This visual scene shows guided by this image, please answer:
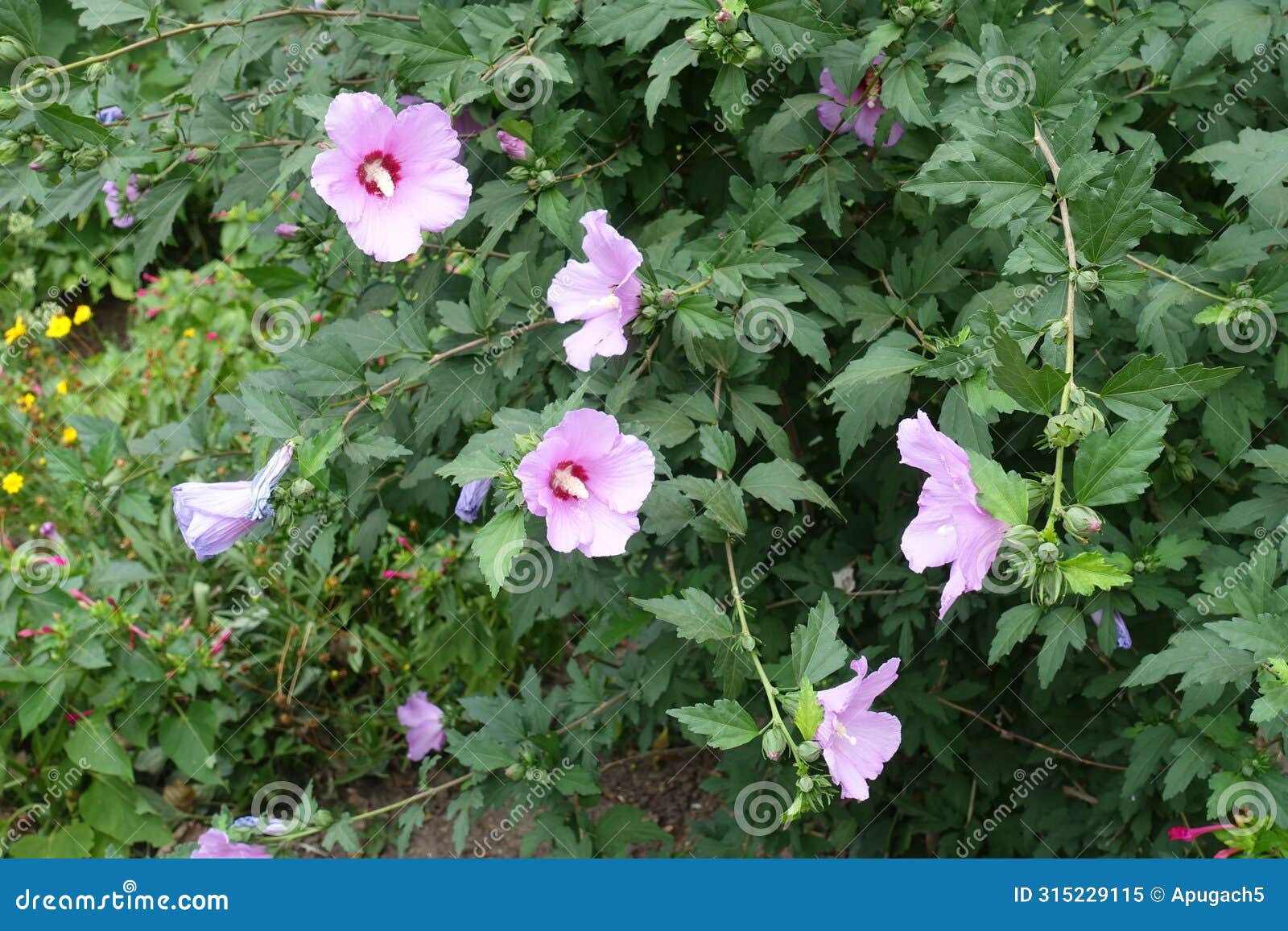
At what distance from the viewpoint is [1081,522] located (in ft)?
4.89

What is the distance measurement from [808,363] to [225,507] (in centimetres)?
127

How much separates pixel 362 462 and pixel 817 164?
1031mm

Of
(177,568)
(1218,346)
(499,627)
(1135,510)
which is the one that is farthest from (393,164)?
(177,568)

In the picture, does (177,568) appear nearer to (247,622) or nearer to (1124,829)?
(247,622)

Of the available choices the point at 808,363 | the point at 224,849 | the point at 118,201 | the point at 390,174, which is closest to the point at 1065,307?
the point at 808,363

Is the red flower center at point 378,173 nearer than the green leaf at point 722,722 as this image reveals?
No

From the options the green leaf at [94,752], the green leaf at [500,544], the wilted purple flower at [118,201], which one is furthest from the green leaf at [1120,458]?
the green leaf at [94,752]

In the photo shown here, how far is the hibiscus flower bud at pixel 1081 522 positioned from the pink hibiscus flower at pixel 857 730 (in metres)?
0.40

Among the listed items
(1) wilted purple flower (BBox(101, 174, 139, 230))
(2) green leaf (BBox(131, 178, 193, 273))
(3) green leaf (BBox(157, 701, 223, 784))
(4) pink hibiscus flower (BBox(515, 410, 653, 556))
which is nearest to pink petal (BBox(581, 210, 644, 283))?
(4) pink hibiscus flower (BBox(515, 410, 653, 556))

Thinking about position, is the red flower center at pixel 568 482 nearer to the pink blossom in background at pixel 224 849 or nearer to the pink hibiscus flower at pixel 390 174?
the pink hibiscus flower at pixel 390 174

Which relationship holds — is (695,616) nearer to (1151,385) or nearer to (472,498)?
(472,498)

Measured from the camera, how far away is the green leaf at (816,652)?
5.96ft

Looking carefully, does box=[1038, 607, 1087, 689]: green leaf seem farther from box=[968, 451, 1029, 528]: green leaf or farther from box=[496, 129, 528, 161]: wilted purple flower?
box=[496, 129, 528, 161]: wilted purple flower

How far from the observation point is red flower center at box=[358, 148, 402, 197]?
2014 millimetres
